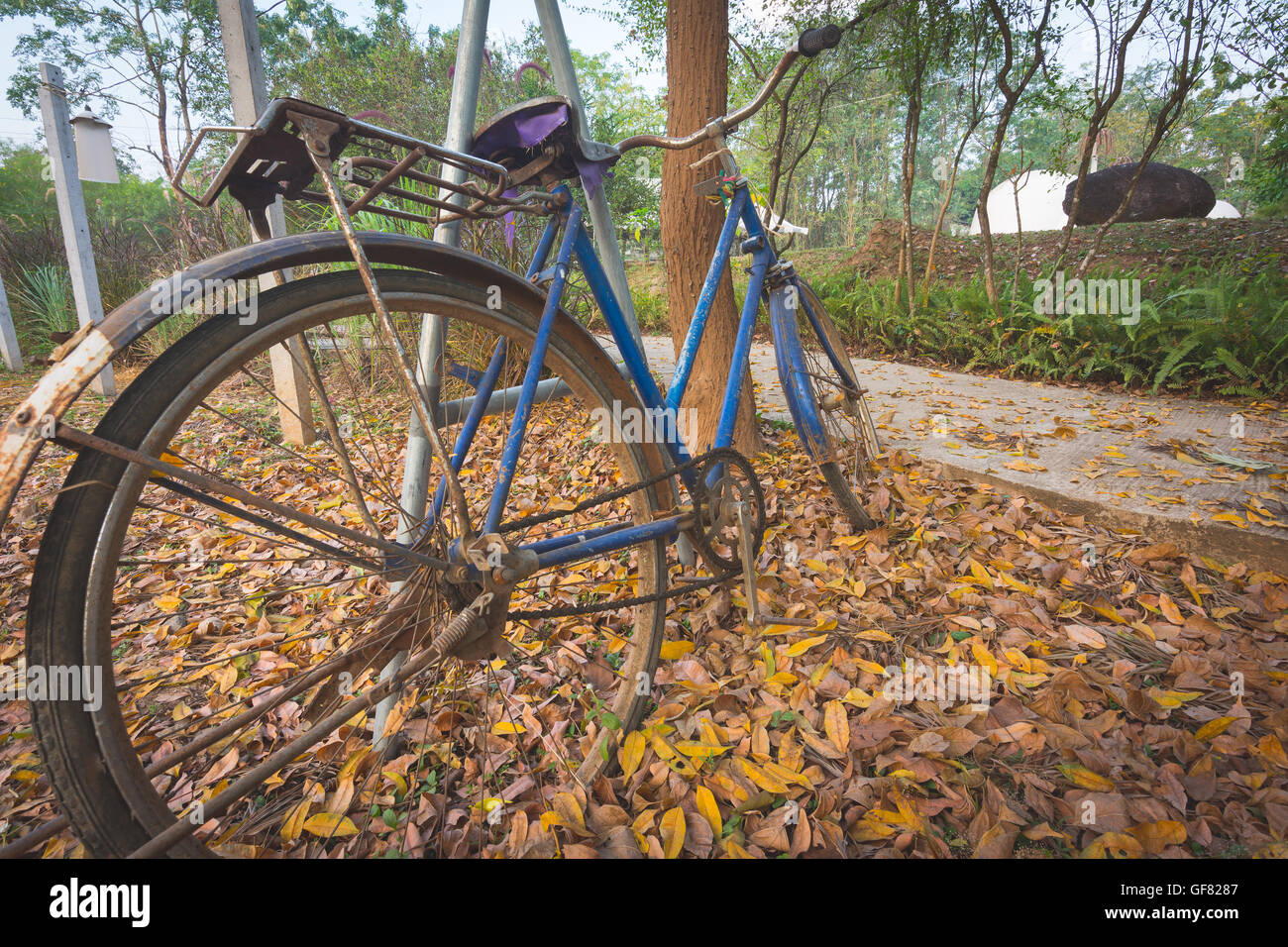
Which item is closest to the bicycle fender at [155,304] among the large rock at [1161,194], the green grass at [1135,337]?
the green grass at [1135,337]

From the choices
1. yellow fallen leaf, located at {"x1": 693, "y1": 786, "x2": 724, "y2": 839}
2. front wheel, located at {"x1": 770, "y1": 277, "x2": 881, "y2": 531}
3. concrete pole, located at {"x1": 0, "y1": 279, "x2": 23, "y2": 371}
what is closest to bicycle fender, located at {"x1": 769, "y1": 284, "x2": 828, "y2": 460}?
front wheel, located at {"x1": 770, "y1": 277, "x2": 881, "y2": 531}

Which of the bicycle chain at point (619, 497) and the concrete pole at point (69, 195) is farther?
the concrete pole at point (69, 195)

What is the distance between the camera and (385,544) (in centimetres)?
109

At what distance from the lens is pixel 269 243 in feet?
3.29

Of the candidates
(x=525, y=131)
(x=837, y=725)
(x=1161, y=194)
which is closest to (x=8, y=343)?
(x=525, y=131)

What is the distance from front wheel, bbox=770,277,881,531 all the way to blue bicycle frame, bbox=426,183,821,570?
0.75 ft

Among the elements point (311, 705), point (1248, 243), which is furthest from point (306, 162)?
point (1248, 243)

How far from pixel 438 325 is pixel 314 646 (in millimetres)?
1240

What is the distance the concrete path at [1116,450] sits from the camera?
85.9 inches

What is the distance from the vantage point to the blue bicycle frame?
4.29 feet

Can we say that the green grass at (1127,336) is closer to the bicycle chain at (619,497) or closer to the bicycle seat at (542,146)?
the bicycle chain at (619,497)

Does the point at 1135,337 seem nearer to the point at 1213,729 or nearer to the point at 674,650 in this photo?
the point at 1213,729

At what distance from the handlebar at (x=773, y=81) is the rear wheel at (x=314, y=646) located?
2.17 ft
